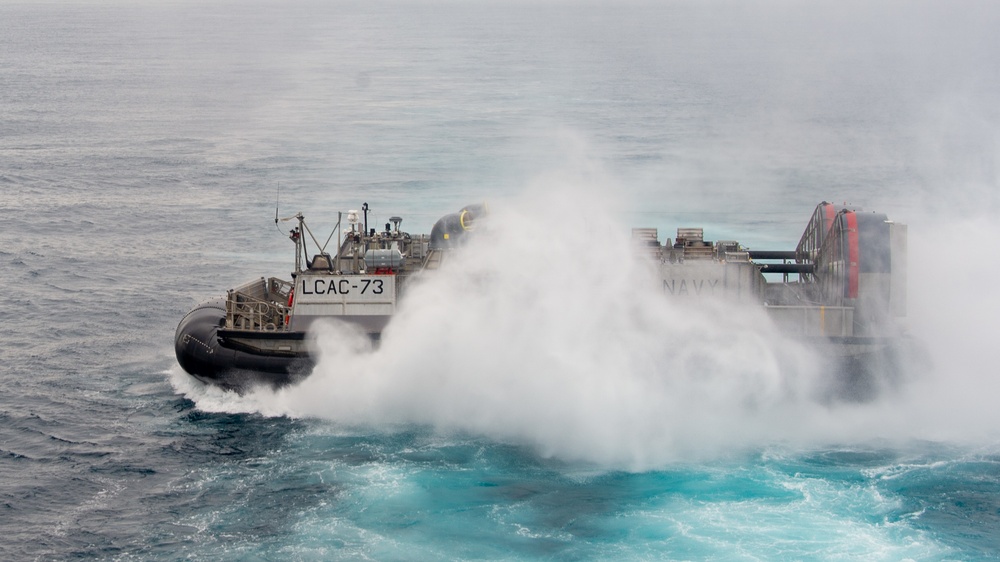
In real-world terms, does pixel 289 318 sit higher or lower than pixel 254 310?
lower

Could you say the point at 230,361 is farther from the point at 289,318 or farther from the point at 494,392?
the point at 494,392

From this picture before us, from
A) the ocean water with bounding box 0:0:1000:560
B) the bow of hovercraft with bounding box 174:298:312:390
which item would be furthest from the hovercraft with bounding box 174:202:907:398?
the ocean water with bounding box 0:0:1000:560

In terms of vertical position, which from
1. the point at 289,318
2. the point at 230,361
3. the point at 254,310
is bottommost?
the point at 230,361

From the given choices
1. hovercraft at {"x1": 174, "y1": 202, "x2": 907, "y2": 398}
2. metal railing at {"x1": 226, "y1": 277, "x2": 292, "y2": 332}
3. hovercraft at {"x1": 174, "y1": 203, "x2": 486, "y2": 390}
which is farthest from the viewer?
metal railing at {"x1": 226, "y1": 277, "x2": 292, "y2": 332}

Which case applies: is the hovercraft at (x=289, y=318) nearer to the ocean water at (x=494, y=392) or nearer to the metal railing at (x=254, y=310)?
the metal railing at (x=254, y=310)

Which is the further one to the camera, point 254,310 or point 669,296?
point 254,310

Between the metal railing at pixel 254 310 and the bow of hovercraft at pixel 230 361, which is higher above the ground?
the metal railing at pixel 254 310

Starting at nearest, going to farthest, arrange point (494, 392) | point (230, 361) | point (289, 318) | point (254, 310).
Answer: point (494, 392) < point (230, 361) < point (289, 318) < point (254, 310)

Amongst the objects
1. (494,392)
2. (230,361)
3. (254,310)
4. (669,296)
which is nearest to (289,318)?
(254,310)

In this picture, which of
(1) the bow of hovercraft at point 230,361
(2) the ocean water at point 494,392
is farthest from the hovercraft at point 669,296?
(2) the ocean water at point 494,392

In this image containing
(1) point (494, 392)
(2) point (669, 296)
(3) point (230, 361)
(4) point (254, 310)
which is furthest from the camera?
(4) point (254, 310)

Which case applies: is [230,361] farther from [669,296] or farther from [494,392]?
[669,296]

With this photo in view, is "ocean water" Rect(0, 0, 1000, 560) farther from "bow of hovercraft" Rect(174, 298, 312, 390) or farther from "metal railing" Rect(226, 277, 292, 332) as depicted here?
"metal railing" Rect(226, 277, 292, 332)

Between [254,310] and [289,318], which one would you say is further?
[254,310]
